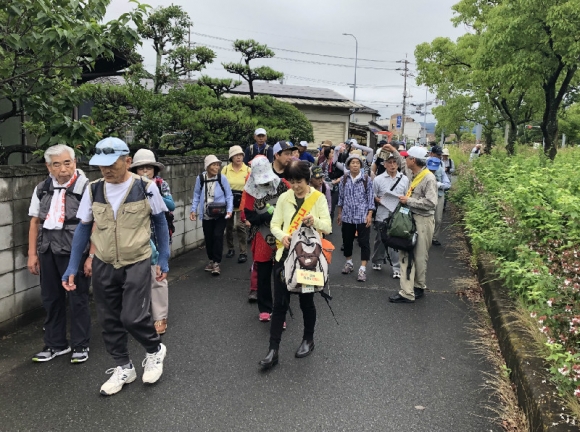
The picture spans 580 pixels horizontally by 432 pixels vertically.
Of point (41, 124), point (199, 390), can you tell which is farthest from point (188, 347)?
point (41, 124)

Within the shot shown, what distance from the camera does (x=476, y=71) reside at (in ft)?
47.0

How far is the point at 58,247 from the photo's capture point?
3.73 meters

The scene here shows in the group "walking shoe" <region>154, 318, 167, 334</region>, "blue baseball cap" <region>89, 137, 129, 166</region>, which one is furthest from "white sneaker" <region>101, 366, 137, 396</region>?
"blue baseball cap" <region>89, 137, 129, 166</region>

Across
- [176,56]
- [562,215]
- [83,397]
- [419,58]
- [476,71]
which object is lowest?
[83,397]

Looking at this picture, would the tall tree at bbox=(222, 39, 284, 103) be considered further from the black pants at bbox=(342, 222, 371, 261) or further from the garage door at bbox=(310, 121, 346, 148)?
the garage door at bbox=(310, 121, 346, 148)

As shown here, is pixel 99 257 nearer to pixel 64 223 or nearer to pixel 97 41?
pixel 64 223

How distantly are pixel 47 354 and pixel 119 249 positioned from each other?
55.8 inches

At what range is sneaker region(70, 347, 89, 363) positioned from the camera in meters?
3.80

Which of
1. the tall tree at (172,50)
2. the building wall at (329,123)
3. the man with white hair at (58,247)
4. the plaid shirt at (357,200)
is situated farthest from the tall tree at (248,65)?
the building wall at (329,123)

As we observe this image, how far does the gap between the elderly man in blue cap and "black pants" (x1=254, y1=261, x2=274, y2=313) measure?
1438 millimetres

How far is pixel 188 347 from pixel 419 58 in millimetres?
21142

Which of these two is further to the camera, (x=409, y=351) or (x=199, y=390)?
(x=409, y=351)

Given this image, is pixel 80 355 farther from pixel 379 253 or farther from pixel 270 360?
pixel 379 253

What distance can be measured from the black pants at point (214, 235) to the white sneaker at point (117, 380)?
307 cm
